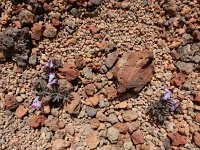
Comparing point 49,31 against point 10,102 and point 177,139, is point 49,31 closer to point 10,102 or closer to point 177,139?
point 10,102

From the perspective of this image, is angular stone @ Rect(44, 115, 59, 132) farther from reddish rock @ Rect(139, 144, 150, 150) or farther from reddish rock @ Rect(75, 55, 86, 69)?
reddish rock @ Rect(139, 144, 150, 150)

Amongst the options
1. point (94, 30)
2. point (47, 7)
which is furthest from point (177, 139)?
point (47, 7)

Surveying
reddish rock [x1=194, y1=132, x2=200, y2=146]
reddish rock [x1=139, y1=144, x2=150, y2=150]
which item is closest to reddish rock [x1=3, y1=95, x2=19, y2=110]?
reddish rock [x1=139, y1=144, x2=150, y2=150]

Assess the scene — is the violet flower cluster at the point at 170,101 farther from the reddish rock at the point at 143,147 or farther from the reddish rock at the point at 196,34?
the reddish rock at the point at 196,34

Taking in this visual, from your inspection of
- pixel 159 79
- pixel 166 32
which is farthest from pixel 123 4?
pixel 159 79

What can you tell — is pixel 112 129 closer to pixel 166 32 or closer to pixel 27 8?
pixel 166 32

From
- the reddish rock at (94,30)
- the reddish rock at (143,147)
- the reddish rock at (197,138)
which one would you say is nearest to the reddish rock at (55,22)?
the reddish rock at (94,30)
